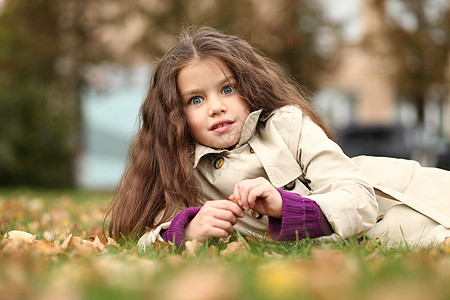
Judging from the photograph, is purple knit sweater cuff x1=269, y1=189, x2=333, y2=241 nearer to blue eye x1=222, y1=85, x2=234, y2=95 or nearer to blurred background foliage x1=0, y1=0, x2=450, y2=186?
blue eye x1=222, y1=85, x2=234, y2=95

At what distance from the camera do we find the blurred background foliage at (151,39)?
1296 cm

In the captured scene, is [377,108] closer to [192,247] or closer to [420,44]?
[420,44]

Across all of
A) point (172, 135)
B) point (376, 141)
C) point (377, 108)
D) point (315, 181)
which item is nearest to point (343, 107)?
point (377, 108)

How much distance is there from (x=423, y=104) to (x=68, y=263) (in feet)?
48.8

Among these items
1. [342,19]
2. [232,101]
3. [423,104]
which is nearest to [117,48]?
[342,19]

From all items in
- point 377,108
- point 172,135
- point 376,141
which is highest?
point 172,135

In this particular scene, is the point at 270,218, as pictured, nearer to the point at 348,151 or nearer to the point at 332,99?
the point at 348,151

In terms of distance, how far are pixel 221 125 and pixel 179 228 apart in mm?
608

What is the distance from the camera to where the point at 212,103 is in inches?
116

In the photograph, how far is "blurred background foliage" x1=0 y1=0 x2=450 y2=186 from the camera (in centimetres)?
1296

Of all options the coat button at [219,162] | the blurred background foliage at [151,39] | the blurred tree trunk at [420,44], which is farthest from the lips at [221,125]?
the blurred tree trunk at [420,44]

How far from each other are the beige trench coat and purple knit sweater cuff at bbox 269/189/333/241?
0.23 feet

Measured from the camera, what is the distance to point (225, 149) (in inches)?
119

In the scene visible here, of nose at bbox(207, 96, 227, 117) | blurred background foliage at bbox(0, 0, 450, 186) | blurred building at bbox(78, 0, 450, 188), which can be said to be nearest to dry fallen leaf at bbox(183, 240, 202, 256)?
nose at bbox(207, 96, 227, 117)
